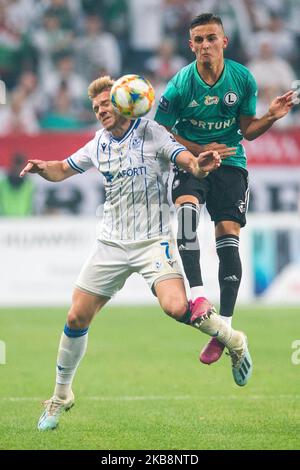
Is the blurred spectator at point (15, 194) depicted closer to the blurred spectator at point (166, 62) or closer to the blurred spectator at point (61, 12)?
the blurred spectator at point (166, 62)

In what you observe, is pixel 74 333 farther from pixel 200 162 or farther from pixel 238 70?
pixel 238 70

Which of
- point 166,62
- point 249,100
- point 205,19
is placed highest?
point 205,19

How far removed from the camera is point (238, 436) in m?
8.12

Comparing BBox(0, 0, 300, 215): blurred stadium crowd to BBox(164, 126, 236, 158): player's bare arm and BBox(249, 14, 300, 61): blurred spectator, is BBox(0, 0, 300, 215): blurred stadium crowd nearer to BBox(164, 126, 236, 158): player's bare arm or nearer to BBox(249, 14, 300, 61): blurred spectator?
BBox(249, 14, 300, 61): blurred spectator

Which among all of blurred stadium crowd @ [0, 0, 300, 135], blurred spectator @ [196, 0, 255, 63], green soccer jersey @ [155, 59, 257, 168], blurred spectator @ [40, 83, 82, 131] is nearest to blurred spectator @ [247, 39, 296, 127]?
blurred stadium crowd @ [0, 0, 300, 135]

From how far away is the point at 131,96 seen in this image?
794 centimetres

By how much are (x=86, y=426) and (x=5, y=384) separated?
252 centimetres

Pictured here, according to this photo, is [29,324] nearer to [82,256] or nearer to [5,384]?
[82,256]

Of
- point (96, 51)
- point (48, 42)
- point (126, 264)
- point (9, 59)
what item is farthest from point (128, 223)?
point (48, 42)

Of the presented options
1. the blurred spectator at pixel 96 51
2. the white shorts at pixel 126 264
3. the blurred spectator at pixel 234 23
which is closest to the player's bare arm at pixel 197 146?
the white shorts at pixel 126 264

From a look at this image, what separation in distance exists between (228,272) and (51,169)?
5.40 ft

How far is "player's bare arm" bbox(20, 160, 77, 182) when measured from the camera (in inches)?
336

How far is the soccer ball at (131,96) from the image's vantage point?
26.1 ft

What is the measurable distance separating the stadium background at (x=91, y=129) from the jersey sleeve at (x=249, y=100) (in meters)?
5.05
